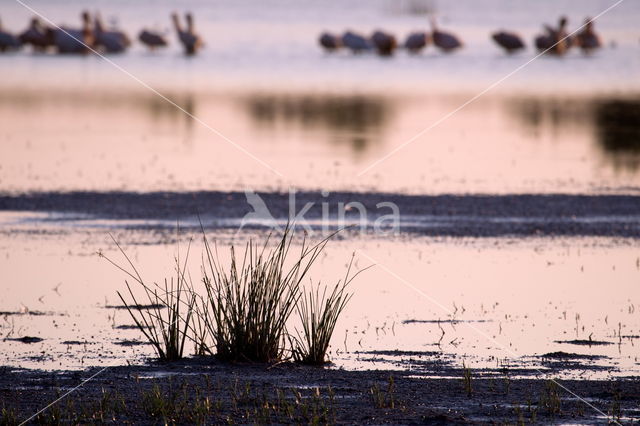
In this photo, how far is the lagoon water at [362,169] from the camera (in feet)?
38.8

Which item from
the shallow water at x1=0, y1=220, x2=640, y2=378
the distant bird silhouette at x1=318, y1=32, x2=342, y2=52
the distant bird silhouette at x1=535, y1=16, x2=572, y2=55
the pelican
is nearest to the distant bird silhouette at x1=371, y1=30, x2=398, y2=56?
the distant bird silhouette at x1=318, y1=32, x2=342, y2=52

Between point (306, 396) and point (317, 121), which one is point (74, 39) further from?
point (306, 396)

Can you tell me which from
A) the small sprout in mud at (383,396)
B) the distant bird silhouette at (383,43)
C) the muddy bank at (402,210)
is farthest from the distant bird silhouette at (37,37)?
the small sprout in mud at (383,396)

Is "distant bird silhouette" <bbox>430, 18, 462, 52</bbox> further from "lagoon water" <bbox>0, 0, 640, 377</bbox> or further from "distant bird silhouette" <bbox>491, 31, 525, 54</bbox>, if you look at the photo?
"lagoon water" <bbox>0, 0, 640, 377</bbox>

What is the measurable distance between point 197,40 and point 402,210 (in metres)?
57.7

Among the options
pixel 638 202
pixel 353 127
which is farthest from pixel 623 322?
pixel 353 127

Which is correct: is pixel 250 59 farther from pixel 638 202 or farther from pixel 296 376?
pixel 296 376

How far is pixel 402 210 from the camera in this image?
19250 millimetres

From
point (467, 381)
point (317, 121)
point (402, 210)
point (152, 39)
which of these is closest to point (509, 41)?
point (152, 39)

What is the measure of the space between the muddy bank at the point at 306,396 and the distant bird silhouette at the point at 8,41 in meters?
67.4

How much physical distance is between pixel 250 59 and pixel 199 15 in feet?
183

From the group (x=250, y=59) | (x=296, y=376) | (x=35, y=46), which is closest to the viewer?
(x=296, y=376)

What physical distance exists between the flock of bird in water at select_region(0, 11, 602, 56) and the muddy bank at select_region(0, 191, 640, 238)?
2109 inches

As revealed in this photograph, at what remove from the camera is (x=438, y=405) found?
8797 mm
